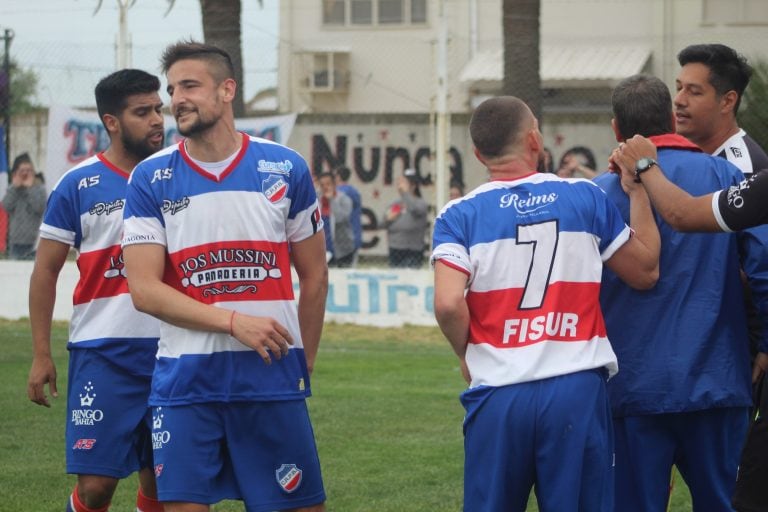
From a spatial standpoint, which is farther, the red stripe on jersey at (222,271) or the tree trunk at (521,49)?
the tree trunk at (521,49)

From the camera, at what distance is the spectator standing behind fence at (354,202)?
1948 centimetres

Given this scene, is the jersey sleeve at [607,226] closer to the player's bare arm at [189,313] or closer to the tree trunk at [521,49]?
the player's bare arm at [189,313]

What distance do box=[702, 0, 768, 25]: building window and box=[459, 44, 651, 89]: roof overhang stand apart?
6.98ft

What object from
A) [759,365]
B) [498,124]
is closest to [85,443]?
[498,124]

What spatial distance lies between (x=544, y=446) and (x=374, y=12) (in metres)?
34.7

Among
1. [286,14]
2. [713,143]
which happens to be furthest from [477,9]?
[713,143]

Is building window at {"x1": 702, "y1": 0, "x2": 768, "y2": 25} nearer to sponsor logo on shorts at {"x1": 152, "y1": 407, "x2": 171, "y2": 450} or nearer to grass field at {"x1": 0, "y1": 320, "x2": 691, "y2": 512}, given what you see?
grass field at {"x1": 0, "y1": 320, "x2": 691, "y2": 512}

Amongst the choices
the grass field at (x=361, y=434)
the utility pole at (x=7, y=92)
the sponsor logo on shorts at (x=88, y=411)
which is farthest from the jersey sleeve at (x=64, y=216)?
the utility pole at (x=7, y=92)

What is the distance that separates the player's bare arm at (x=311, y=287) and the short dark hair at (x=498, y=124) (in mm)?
898

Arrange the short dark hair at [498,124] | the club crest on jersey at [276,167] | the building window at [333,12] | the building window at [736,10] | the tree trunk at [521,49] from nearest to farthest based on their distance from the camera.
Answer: the short dark hair at [498,124] < the club crest on jersey at [276,167] < the tree trunk at [521,49] < the building window at [736,10] < the building window at [333,12]

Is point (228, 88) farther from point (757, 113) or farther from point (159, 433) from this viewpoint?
point (757, 113)

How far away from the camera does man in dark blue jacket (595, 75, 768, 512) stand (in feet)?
16.7

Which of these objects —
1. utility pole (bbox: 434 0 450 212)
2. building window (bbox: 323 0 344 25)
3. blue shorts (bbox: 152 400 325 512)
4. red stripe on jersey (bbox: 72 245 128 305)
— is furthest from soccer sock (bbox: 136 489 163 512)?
building window (bbox: 323 0 344 25)

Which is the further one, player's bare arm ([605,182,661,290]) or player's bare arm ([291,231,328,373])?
player's bare arm ([291,231,328,373])
